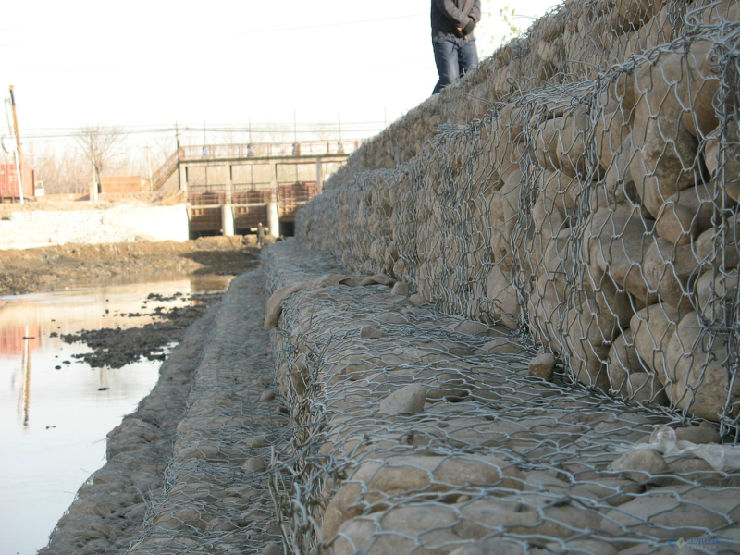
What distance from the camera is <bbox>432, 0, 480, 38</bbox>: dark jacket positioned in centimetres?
725

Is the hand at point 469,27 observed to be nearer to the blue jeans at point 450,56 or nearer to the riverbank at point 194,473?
the blue jeans at point 450,56

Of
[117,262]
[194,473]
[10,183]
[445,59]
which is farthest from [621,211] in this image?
[10,183]

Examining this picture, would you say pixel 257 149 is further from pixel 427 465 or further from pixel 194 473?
pixel 427 465

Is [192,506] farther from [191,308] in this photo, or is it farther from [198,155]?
[198,155]

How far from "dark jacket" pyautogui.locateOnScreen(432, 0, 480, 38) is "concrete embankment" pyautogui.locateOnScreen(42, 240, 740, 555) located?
372 cm

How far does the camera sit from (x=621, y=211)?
228cm

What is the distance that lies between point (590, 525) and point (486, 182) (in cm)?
237

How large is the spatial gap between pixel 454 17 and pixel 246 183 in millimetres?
28167

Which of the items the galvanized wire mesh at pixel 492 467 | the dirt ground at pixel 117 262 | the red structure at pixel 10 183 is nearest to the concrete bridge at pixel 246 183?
the dirt ground at pixel 117 262

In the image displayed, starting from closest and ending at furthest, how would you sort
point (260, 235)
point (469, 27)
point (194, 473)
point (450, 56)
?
1. point (194, 473)
2. point (469, 27)
3. point (450, 56)
4. point (260, 235)

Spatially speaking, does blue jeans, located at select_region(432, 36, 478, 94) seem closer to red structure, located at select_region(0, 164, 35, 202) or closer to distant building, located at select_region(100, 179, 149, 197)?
red structure, located at select_region(0, 164, 35, 202)

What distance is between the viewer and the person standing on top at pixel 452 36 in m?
7.29

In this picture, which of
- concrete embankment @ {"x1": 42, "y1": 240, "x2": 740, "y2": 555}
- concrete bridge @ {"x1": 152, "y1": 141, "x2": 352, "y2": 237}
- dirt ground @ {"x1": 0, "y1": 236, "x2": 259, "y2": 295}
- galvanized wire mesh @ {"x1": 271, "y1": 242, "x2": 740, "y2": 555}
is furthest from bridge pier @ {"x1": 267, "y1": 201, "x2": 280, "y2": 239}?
galvanized wire mesh @ {"x1": 271, "y1": 242, "x2": 740, "y2": 555}

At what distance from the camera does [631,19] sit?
349cm
